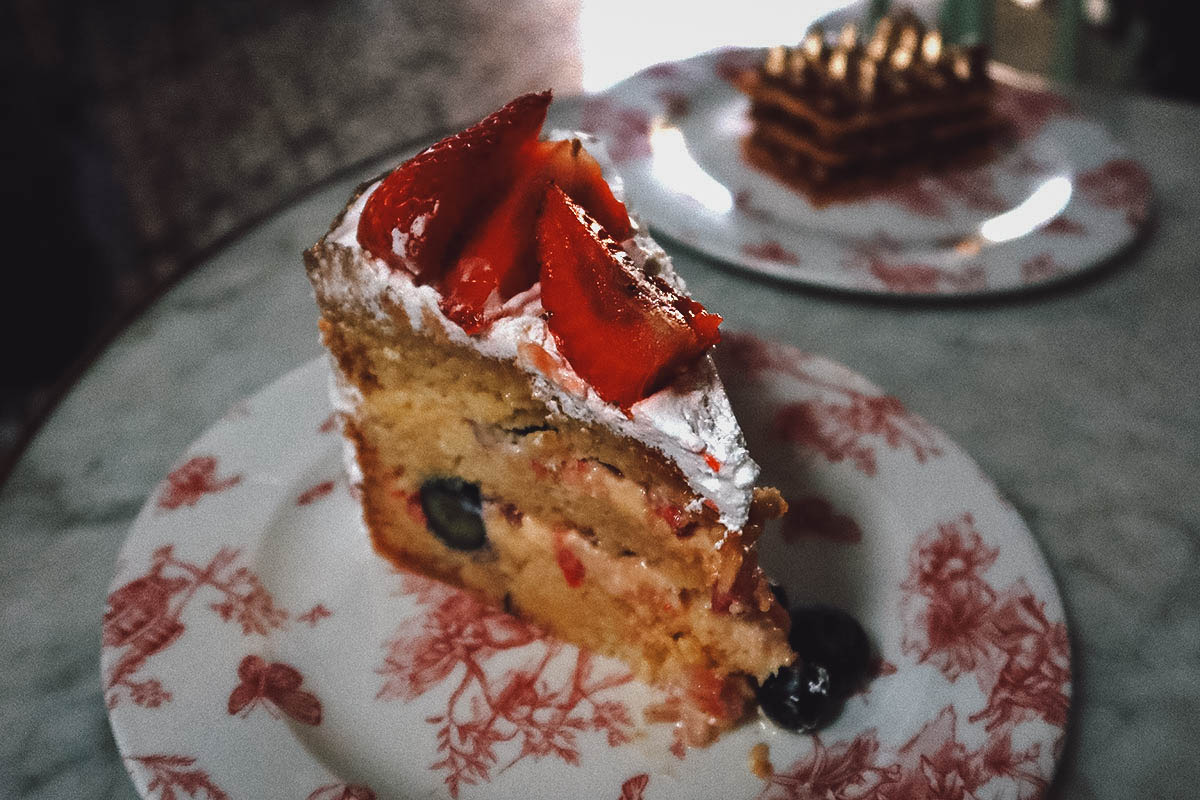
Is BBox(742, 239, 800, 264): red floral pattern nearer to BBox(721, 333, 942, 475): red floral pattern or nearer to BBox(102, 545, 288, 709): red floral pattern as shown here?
BBox(721, 333, 942, 475): red floral pattern

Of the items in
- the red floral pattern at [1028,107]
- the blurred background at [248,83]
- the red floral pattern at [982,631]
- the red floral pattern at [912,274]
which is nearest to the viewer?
the red floral pattern at [982,631]

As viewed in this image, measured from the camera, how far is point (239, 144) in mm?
4457

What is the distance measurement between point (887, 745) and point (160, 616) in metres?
1.15

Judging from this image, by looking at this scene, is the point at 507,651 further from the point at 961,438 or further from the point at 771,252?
the point at 771,252

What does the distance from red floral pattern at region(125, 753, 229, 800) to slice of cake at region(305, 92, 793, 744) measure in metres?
0.56

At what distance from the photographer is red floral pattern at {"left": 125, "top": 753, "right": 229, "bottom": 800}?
4.21 feet

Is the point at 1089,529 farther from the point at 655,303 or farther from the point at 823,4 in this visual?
the point at 823,4

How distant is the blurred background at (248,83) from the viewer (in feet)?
12.2

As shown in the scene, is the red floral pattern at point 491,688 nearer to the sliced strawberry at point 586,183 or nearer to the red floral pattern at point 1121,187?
the sliced strawberry at point 586,183

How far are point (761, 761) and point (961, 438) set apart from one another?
927mm

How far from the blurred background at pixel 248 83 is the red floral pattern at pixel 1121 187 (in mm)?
1106

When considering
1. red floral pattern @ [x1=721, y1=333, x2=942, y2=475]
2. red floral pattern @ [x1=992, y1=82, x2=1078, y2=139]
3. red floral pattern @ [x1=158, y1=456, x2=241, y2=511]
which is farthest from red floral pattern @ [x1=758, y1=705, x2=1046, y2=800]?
red floral pattern @ [x1=992, y1=82, x2=1078, y2=139]

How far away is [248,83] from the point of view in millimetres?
4875

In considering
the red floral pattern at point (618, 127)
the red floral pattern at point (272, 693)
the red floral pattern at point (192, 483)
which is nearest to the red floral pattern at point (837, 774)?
the red floral pattern at point (272, 693)
